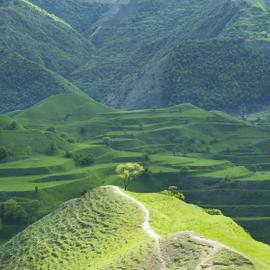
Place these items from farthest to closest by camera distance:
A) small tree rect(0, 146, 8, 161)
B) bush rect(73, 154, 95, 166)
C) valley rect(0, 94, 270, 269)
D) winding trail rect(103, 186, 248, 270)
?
bush rect(73, 154, 95, 166) → small tree rect(0, 146, 8, 161) → valley rect(0, 94, 270, 269) → winding trail rect(103, 186, 248, 270)

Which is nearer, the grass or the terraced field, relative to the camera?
the grass

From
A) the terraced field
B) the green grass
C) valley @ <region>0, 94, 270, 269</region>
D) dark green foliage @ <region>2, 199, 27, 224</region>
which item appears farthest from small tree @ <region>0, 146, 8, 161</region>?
the green grass

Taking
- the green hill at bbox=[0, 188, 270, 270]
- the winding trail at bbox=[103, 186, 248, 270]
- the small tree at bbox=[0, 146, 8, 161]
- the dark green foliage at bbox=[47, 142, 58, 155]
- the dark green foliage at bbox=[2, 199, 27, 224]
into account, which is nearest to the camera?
the winding trail at bbox=[103, 186, 248, 270]

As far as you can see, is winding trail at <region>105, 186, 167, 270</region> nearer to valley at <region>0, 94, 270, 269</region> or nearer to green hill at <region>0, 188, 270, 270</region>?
green hill at <region>0, 188, 270, 270</region>

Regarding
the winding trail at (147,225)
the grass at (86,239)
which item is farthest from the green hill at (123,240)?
the winding trail at (147,225)

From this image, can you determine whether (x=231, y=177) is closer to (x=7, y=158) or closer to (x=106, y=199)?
(x=7, y=158)

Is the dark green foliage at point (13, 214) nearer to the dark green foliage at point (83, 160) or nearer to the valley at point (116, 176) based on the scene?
the valley at point (116, 176)

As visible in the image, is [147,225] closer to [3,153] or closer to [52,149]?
[3,153]

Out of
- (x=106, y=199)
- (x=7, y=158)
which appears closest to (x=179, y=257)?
(x=106, y=199)
